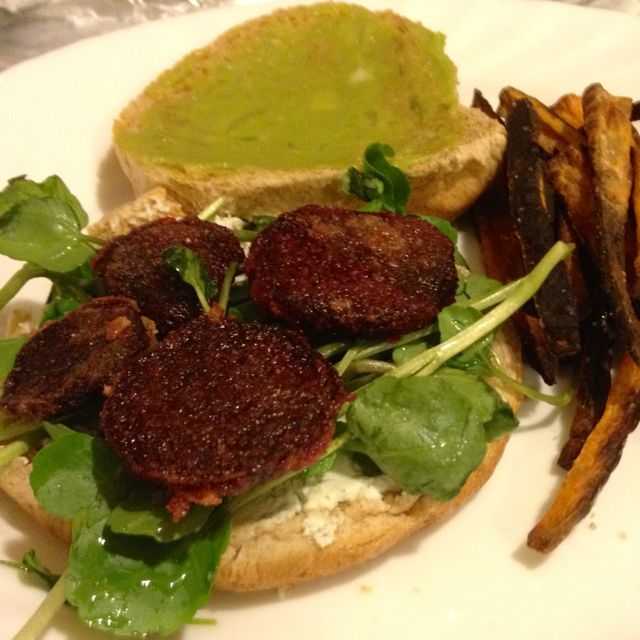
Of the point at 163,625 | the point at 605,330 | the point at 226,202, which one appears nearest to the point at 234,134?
the point at 226,202

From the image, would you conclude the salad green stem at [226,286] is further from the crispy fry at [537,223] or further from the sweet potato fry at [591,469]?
the sweet potato fry at [591,469]

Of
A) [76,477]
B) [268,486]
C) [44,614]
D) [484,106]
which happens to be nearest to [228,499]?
[268,486]

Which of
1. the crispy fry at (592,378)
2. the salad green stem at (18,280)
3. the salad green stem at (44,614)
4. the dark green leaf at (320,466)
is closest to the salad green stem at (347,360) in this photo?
the dark green leaf at (320,466)

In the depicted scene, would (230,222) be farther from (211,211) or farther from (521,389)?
(521,389)

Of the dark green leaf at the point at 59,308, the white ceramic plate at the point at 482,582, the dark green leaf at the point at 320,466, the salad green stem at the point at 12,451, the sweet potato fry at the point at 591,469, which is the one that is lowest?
the white ceramic plate at the point at 482,582

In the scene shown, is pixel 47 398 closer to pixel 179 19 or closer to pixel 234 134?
pixel 234 134
